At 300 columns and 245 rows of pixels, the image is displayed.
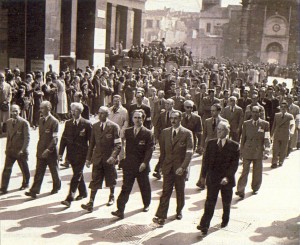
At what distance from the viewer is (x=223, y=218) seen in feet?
24.7

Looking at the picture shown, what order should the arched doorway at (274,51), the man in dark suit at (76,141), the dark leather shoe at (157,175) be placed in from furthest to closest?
the arched doorway at (274,51)
the dark leather shoe at (157,175)
the man in dark suit at (76,141)

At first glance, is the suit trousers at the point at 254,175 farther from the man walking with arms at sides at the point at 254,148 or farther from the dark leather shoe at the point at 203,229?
the dark leather shoe at the point at 203,229

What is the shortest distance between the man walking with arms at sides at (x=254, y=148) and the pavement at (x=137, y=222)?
291 mm

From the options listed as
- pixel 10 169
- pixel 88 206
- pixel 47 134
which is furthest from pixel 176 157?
pixel 10 169

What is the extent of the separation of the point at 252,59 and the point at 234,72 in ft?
107

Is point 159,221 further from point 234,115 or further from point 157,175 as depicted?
point 234,115

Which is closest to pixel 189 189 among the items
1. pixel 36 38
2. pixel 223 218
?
pixel 223 218

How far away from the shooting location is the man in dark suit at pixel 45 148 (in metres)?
8.48

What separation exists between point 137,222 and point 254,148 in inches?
122

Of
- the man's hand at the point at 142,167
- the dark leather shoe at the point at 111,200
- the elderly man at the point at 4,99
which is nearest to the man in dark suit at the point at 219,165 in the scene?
the man's hand at the point at 142,167

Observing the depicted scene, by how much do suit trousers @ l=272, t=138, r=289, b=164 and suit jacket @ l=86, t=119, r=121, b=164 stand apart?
18.7ft

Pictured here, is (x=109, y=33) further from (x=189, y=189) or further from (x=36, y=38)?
(x=189, y=189)

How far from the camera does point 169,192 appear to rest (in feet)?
24.9

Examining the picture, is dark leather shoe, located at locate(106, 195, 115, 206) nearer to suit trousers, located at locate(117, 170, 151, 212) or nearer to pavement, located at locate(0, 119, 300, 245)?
pavement, located at locate(0, 119, 300, 245)
